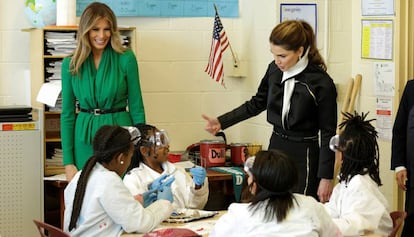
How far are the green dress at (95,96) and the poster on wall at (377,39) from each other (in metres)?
1.62

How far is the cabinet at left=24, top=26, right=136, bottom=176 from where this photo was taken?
4.66 metres

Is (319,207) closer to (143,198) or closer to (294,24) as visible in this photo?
(143,198)

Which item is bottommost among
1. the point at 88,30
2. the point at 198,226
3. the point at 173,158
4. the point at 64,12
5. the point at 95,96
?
the point at 198,226

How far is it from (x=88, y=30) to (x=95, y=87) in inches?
12.4

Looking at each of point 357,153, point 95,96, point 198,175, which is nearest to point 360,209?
point 357,153

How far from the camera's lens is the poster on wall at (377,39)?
4672 mm

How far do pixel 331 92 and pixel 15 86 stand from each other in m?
2.35

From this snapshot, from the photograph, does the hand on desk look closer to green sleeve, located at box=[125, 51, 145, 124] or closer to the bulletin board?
green sleeve, located at box=[125, 51, 145, 124]

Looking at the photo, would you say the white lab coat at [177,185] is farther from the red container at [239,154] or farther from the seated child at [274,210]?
the red container at [239,154]

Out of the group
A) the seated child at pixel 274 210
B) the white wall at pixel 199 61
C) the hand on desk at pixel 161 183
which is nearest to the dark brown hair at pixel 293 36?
the hand on desk at pixel 161 183

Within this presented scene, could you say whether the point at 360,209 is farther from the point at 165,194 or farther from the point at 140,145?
the point at 140,145

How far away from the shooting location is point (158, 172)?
147 inches

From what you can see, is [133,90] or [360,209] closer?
[360,209]

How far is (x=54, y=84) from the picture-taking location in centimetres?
462
